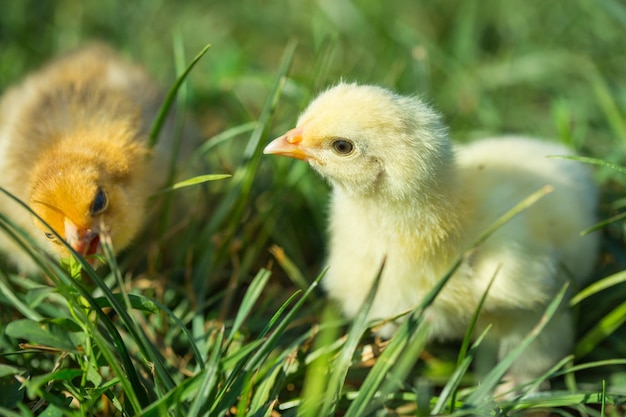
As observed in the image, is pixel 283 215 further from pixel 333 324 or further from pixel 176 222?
pixel 333 324

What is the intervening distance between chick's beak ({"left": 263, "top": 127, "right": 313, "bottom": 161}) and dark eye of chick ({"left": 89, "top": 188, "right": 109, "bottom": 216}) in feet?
1.55

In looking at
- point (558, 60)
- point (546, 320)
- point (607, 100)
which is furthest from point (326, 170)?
point (558, 60)

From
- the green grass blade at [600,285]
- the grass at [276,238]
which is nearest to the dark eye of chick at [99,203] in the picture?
the grass at [276,238]

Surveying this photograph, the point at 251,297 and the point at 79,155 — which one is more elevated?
the point at 79,155

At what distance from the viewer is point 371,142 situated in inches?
70.5

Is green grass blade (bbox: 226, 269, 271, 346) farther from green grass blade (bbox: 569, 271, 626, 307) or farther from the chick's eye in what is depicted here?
green grass blade (bbox: 569, 271, 626, 307)

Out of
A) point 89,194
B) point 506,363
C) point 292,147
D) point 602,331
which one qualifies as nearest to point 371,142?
point 292,147

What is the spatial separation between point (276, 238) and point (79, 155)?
0.75 m

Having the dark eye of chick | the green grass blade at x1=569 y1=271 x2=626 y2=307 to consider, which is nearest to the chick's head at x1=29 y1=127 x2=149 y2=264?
the dark eye of chick

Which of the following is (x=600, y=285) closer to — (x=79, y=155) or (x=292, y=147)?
(x=292, y=147)

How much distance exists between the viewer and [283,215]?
2.57 meters

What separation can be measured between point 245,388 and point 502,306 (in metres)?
0.76

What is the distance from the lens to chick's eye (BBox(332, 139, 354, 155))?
181 cm

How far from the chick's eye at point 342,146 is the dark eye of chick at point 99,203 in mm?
647
